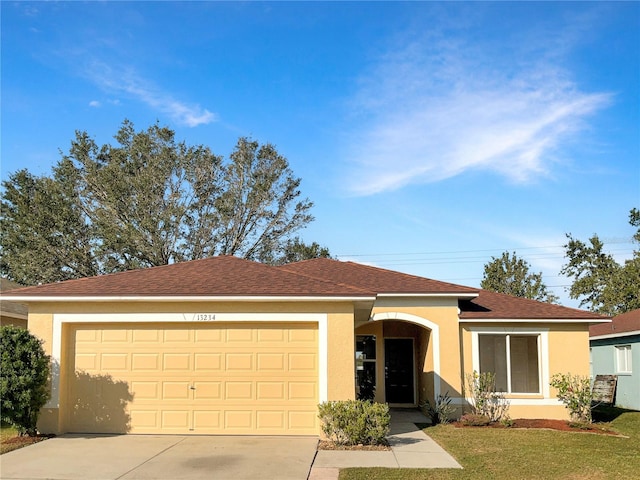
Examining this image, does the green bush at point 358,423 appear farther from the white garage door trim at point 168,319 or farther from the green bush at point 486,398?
the green bush at point 486,398

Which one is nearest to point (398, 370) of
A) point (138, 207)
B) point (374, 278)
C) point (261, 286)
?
point (374, 278)

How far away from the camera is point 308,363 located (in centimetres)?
1323

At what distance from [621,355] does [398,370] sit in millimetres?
9193

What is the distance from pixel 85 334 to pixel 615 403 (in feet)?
63.9

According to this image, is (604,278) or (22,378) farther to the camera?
(604,278)

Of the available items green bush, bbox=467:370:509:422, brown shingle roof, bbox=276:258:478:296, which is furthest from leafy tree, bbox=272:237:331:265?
green bush, bbox=467:370:509:422

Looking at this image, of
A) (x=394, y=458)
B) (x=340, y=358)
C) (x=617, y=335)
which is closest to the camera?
(x=394, y=458)

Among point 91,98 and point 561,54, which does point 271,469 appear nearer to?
point 561,54

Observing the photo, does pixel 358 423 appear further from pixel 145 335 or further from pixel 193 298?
pixel 145 335

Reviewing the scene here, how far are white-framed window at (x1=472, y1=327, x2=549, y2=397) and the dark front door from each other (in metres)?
3.12

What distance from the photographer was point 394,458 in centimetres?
1095

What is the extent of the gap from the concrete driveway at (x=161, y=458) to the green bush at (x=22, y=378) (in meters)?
0.71

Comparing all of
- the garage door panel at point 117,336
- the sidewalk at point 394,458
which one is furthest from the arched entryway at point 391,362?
the garage door panel at point 117,336

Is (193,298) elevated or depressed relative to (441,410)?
elevated
